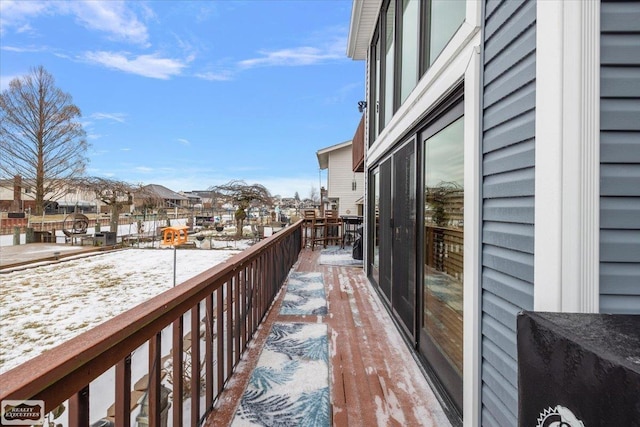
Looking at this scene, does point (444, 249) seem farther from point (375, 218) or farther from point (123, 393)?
point (375, 218)

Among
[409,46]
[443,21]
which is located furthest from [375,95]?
[443,21]

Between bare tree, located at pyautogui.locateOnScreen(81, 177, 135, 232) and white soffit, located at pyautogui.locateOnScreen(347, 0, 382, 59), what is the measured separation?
1510 cm

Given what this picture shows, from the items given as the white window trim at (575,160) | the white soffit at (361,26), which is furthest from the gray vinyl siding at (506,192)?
the white soffit at (361,26)

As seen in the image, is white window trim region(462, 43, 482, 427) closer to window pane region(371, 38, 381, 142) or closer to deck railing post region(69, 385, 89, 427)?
deck railing post region(69, 385, 89, 427)

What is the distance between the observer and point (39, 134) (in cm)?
1898

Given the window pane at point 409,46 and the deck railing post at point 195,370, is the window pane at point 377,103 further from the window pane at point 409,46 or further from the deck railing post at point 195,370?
the deck railing post at point 195,370

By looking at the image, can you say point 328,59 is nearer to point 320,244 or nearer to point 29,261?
point 320,244

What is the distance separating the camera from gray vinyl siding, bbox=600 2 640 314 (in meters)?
1.08

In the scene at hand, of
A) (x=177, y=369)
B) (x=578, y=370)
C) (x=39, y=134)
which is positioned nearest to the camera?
(x=578, y=370)

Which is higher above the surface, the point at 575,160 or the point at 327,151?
the point at 327,151

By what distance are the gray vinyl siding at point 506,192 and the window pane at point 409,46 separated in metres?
1.40

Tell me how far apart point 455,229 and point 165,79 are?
34419 millimetres

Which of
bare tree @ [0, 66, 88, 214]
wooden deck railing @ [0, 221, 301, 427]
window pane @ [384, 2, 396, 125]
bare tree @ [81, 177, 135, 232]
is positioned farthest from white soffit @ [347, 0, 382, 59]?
bare tree @ [0, 66, 88, 214]

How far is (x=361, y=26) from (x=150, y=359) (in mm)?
5576
